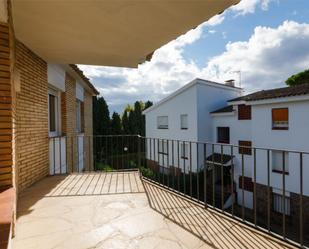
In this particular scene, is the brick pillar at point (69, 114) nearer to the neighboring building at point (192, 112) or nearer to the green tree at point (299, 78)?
the neighboring building at point (192, 112)

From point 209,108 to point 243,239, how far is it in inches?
510

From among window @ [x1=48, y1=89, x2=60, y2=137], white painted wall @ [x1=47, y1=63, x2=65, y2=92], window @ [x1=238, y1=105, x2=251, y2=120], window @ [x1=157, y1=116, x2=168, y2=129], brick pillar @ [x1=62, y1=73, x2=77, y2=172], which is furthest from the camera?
window @ [x1=157, y1=116, x2=168, y2=129]

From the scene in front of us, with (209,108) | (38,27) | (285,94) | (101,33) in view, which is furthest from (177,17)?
(209,108)

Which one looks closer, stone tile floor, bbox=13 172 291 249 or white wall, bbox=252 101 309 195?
stone tile floor, bbox=13 172 291 249

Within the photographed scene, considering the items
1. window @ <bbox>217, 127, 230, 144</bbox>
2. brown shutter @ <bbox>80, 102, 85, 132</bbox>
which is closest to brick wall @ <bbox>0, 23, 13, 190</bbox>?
brown shutter @ <bbox>80, 102, 85, 132</bbox>

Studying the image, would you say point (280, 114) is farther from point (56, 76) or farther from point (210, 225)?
point (210, 225)

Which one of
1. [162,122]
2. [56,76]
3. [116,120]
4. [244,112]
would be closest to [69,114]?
[56,76]

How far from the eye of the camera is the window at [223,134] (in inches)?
566

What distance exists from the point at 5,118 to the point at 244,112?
12.4m

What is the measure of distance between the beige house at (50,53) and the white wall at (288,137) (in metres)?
7.63

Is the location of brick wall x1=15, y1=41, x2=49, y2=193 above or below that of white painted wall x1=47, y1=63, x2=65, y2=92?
below

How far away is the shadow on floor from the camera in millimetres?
2221

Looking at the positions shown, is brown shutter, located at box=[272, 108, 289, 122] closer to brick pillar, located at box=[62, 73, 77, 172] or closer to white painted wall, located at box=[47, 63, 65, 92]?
brick pillar, located at box=[62, 73, 77, 172]

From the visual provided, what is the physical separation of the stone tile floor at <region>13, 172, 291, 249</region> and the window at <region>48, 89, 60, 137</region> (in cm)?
210
